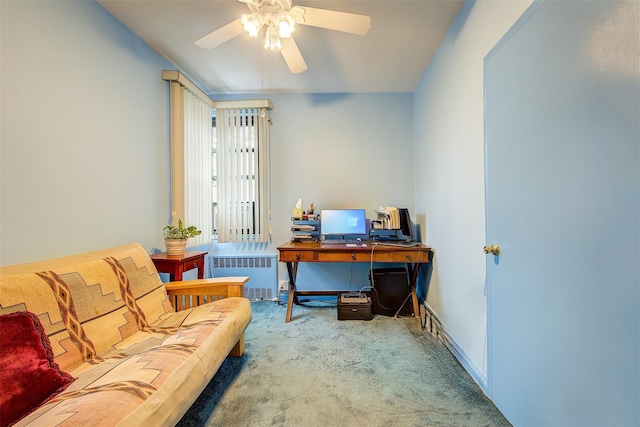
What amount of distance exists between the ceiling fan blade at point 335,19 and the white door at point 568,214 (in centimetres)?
76

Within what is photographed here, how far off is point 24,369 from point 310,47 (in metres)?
2.66

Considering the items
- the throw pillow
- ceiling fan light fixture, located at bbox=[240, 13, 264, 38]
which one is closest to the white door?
ceiling fan light fixture, located at bbox=[240, 13, 264, 38]

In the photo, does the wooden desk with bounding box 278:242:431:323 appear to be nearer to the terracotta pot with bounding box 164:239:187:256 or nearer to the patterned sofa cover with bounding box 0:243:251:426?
the patterned sofa cover with bounding box 0:243:251:426

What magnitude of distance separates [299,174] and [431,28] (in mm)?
1970

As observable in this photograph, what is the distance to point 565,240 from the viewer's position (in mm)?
917

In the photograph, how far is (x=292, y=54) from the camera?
1.86 metres

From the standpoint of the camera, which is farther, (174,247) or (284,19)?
(174,247)

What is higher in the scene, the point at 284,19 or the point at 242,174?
the point at 284,19

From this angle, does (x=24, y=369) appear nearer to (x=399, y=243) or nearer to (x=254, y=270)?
(x=254, y=270)

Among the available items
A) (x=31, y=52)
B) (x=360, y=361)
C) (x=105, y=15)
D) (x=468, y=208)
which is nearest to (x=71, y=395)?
(x=360, y=361)

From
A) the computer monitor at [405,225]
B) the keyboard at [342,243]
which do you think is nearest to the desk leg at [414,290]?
the computer monitor at [405,225]

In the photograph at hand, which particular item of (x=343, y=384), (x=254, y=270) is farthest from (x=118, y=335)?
(x=254, y=270)

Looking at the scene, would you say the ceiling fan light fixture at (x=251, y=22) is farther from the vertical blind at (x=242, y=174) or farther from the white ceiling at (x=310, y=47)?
the vertical blind at (x=242, y=174)

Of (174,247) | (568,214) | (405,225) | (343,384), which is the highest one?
(568,214)
